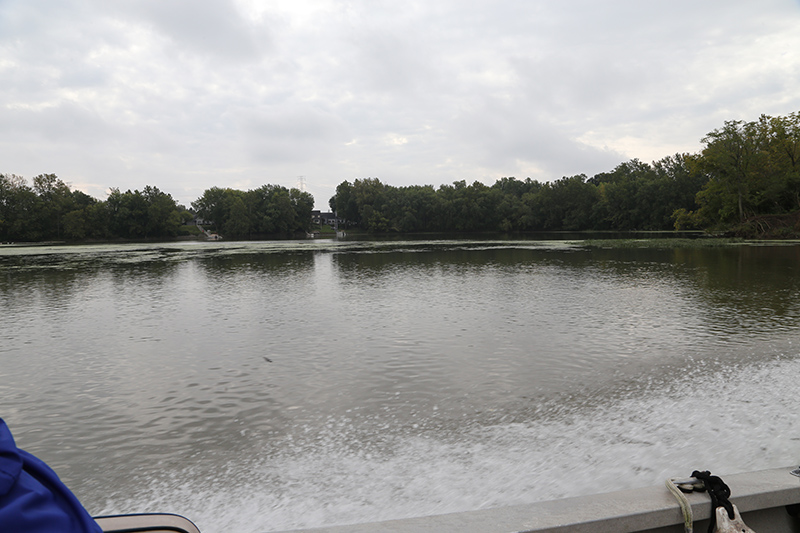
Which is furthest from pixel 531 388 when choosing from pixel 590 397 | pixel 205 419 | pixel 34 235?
pixel 34 235

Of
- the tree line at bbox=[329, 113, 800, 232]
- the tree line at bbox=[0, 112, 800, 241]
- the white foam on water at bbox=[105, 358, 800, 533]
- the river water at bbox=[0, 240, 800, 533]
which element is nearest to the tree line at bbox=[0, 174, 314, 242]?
the tree line at bbox=[0, 112, 800, 241]

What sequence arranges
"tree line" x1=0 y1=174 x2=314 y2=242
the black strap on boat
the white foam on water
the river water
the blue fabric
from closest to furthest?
the blue fabric → the black strap on boat → the white foam on water → the river water → "tree line" x1=0 y1=174 x2=314 y2=242

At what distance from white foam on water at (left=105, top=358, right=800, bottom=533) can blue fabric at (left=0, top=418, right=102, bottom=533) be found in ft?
9.87

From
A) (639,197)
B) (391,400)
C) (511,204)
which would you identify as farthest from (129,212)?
(391,400)

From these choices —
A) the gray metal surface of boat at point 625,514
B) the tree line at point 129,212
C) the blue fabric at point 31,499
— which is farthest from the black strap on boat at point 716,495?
the tree line at point 129,212

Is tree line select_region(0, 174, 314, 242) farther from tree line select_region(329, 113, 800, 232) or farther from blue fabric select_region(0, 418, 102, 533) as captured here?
blue fabric select_region(0, 418, 102, 533)

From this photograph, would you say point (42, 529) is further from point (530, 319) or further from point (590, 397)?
point (530, 319)

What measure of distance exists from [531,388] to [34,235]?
119 meters

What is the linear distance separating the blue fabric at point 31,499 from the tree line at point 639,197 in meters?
62.9

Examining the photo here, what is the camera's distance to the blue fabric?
1.07 m

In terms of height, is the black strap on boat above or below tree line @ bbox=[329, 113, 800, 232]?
below

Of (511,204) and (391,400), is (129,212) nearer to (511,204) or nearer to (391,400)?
(511,204)

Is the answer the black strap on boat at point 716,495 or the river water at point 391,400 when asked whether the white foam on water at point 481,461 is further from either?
the black strap on boat at point 716,495

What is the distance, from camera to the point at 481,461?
192 inches
